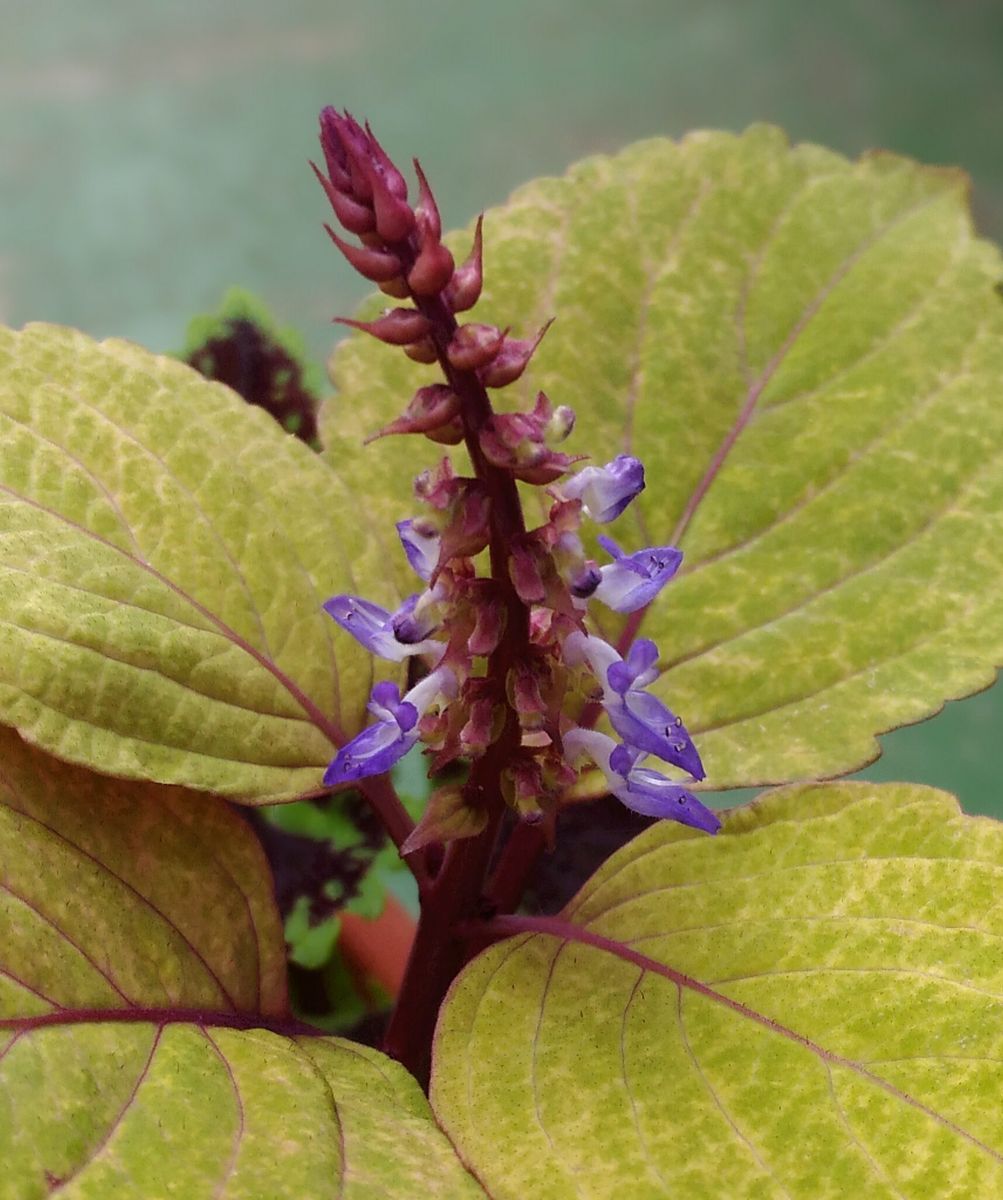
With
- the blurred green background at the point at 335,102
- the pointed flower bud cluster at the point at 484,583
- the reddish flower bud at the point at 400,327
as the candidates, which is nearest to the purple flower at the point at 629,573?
the pointed flower bud cluster at the point at 484,583

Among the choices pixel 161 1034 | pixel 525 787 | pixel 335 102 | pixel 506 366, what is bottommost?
pixel 161 1034

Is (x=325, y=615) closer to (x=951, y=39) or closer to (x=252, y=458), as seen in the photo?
(x=252, y=458)

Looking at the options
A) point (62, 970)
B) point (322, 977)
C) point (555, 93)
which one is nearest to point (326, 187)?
point (62, 970)

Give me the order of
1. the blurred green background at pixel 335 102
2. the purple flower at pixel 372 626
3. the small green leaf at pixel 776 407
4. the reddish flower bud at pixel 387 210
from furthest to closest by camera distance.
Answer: the blurred green background at pixel 335 102
the small green leaf at pixel 776 407
the purple flower at pixel 372 626
the reddish flower bud at pixel 387 210

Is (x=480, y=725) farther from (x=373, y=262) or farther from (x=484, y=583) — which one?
(x=373, y=262)

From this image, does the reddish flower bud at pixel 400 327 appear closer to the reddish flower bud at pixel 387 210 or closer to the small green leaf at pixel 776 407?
the reddish flower bud at pixel 387 210

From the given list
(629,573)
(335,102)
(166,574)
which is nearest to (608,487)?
(629,573)

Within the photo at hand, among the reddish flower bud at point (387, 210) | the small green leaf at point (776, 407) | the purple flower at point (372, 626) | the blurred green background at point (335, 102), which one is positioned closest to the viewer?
the reddish flower bud at point (387, 210)
